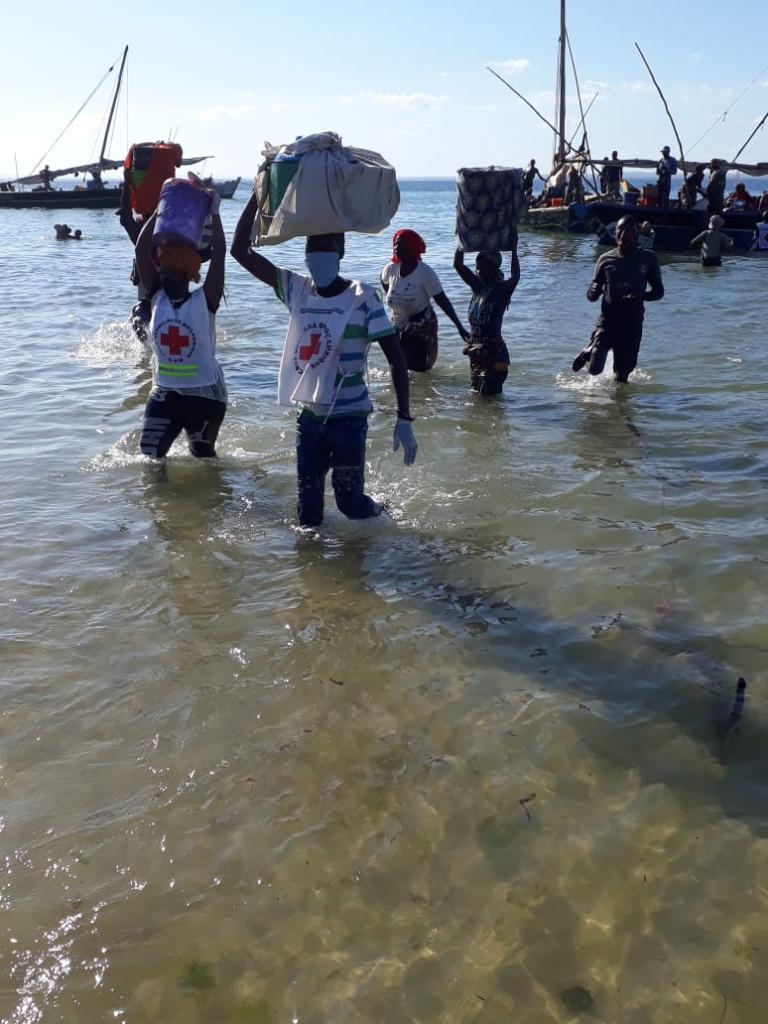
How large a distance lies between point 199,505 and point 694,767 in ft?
11.8

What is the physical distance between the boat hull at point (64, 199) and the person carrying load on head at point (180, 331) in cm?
4623

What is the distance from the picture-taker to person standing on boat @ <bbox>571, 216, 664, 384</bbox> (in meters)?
8.47

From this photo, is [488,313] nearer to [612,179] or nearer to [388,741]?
[388,741]

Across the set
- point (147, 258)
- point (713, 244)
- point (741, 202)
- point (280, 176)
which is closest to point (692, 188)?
point (741, 202)

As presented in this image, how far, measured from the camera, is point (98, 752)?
127 inches

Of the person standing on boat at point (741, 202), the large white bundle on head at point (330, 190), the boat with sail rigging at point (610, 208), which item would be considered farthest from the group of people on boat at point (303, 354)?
the person standing on boat at point (741, 202)

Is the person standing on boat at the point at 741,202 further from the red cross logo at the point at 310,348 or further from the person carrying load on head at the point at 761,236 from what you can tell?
the red cross logo at the point at 310,348

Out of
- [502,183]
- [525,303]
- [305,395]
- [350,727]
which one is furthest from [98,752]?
[525,303]

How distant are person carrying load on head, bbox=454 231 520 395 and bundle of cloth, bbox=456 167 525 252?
0.67ft

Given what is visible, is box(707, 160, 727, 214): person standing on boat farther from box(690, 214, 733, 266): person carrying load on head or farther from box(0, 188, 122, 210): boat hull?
box(0, 188, 122, 210): boat hull

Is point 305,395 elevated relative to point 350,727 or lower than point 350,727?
elevated

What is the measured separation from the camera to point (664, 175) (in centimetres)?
2527

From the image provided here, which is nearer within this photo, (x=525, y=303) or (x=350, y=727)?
(x=350, y=727)

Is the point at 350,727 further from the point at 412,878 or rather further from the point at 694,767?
the point at 694,767
